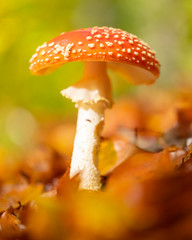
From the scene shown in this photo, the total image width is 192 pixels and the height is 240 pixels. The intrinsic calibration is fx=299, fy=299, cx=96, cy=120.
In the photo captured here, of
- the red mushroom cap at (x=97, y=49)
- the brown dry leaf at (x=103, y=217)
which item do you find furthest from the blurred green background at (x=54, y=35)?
the brown dry leaf at (x=103, y=217)

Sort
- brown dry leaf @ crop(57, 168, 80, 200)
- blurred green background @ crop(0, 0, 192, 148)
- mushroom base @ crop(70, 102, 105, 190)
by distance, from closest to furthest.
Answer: brown dry leaf @ crop(57, 168, 80, 200)
mushroom base @ crop(70, 102, 105, 190)
blurred green background @ crop(0, 0, 192, 148)

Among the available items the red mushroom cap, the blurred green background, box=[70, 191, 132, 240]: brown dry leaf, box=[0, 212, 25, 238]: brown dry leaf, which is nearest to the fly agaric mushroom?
the red mushroom cap

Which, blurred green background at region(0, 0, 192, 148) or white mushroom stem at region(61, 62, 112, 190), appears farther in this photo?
blurred green background at region(0, 0, 192, 148)

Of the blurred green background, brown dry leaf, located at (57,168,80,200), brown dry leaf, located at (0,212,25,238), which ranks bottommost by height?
brown dry leaf, located at (0,212,25,238)

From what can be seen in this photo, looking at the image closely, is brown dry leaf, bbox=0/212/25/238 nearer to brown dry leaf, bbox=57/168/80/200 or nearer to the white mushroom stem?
brown dry leaf, bbox=57/168/80/200

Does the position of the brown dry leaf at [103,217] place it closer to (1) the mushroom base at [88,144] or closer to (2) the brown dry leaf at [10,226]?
(2) the brown dry leaf at [10,226]

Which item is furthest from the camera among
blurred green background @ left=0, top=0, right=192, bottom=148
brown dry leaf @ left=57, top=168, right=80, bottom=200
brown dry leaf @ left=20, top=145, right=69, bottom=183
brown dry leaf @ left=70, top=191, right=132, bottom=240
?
blurred green background @ left=0, top=0, right=192, bottom=148
